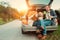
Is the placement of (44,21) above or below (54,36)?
above

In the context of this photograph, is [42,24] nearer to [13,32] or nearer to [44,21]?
[44,21]

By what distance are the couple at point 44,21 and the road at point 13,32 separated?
94 millimetres

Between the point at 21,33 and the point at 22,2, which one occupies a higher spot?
the point at 22,2

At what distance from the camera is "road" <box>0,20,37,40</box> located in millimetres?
2850

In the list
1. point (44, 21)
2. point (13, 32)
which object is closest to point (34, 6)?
point (44, 21)

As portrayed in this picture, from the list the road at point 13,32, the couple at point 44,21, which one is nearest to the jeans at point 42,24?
the couple at point 44,21

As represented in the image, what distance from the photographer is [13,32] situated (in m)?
2.87

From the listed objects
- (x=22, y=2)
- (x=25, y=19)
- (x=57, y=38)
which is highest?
(x=22, y=2)

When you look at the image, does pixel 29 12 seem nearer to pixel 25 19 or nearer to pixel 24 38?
pixel 25 19

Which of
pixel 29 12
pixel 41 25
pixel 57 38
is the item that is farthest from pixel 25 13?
pixel 57 38

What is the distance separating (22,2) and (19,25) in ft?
0.90

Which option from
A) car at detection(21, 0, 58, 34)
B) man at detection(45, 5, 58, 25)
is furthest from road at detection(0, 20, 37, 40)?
man at detection(45, 5, 58, 25)

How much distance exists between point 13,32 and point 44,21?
39 cm

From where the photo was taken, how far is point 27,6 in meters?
2.87
